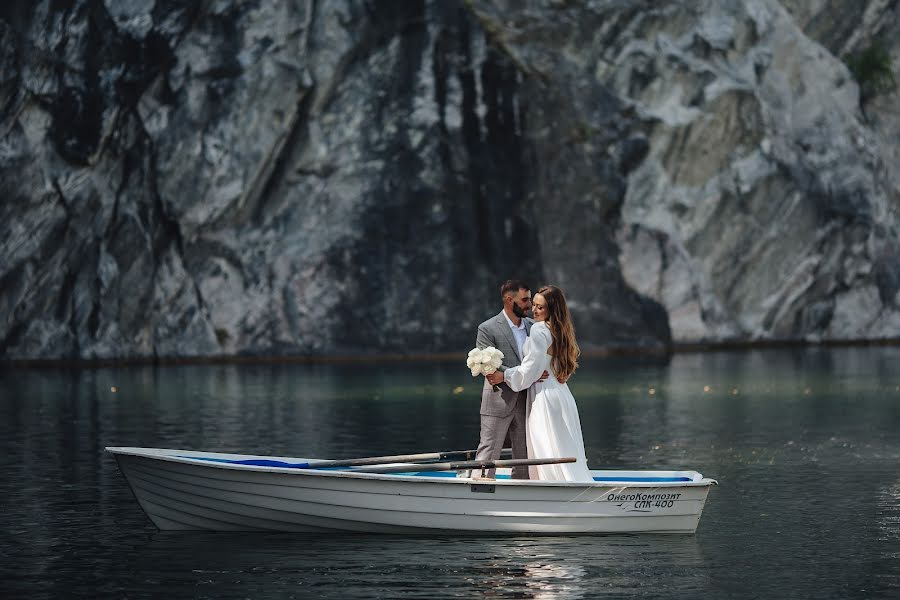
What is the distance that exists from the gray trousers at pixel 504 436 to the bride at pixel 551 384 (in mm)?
324

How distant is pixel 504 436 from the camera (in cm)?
1925

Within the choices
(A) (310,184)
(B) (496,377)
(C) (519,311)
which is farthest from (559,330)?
(A) (310,184)

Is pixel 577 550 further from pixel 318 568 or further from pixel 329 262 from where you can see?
pixel 329 262

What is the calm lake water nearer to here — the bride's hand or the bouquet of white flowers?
the bride's hand

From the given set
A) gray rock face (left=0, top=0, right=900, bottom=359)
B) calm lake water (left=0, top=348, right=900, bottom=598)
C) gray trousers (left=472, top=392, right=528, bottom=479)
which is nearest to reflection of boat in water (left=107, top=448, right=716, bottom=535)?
calm lake water (left=0, top=348, right=900, bottom=598)

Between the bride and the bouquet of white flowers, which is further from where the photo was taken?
the bride

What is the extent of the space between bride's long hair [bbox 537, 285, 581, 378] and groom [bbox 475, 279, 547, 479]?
0.97ft

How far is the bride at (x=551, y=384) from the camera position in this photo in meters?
18.6

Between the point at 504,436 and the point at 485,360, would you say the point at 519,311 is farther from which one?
the point at 504,436

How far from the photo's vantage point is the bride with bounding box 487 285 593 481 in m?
18.6

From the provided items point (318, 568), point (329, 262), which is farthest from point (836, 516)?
point (329, 262)

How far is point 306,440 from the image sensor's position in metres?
30.5

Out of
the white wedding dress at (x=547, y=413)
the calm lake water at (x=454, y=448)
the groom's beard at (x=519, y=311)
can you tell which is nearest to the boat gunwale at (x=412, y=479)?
the white wedding dress at (x=547, y=413)

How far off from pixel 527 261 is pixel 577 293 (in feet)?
9.92
